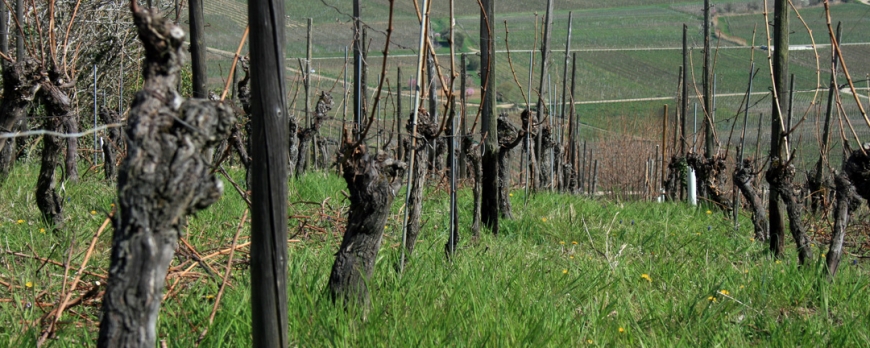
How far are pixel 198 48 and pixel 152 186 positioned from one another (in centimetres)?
384

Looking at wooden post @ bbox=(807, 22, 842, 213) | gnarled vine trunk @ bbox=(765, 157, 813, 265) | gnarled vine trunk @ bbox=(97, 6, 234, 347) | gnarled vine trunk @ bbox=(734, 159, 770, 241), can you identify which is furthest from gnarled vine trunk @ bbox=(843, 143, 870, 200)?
gnarled vine trunk @ bbox=(97, 6, 234, 347)

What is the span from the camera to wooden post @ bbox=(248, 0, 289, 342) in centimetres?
194

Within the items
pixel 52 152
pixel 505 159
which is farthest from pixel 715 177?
pixel 52 152

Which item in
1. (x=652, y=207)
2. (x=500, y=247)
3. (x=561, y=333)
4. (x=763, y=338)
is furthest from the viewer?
(x=652, y=207)

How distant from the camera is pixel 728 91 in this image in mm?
54969

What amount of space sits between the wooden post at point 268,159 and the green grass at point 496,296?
84 cm

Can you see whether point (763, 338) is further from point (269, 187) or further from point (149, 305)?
point (149, 305)

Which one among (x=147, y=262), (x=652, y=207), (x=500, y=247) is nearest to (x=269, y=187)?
(x=147, y=262)

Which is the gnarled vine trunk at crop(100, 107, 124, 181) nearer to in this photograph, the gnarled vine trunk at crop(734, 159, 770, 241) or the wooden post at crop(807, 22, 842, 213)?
the gnarled vine trunk at crop(734, 159, 770, 241)

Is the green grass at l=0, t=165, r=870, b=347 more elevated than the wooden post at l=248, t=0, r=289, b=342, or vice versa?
the wooden post at l=248, t=0, r=289, b=342

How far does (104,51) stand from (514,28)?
73231mm

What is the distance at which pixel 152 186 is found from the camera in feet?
5.41

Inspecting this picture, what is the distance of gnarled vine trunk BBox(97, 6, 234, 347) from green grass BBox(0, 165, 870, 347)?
1101mm

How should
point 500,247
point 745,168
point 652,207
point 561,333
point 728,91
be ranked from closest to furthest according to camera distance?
point 561,333 → point 500,247 → point 745,168 → point 652,207 → point 728,91
